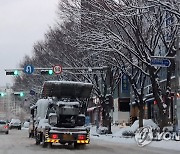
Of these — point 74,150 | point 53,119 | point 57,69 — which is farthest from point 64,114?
point 57,69

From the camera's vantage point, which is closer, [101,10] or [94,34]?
[101,10]

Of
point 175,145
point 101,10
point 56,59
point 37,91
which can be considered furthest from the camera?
point 37,91

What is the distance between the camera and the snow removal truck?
23578mm

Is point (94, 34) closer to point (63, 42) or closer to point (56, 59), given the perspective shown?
point (63, 42)

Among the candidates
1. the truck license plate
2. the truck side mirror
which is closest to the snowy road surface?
the truck license plate

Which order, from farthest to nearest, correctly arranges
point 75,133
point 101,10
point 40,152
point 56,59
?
point 56,59 < point 101,10 < point 75,133 < point 40,152

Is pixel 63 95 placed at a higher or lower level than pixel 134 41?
lower

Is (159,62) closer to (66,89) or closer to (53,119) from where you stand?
(66,89)

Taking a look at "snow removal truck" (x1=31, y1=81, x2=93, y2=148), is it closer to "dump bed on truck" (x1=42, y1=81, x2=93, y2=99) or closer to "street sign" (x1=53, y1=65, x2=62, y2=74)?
"dump bed on truck" (x1=42, y1=81, x2=93, y2=99)

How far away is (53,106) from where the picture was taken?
2450 centimetres

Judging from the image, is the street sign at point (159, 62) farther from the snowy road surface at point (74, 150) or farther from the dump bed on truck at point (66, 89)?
the snowy road surface at point (74, 150)

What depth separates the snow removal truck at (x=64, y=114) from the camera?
23578 millimetres

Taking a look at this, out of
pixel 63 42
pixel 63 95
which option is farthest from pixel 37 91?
pixel 63 95

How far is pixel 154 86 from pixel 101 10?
6.76m
